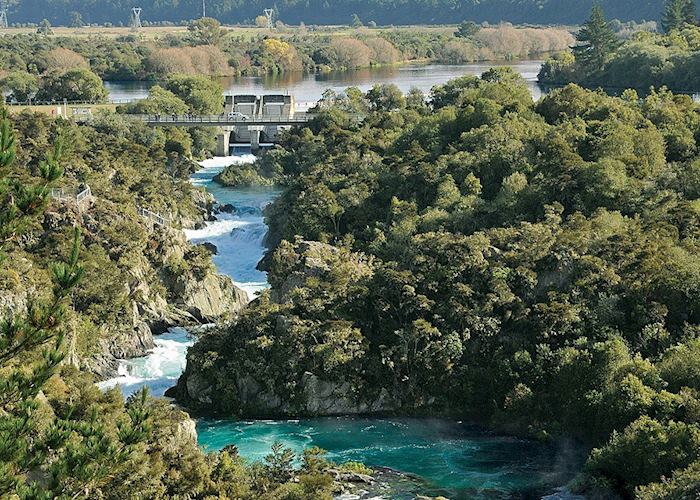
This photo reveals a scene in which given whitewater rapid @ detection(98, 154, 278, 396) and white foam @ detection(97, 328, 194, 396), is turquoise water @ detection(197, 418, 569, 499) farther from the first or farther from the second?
whitewater rapid @ detection(98, 154, 278, 396)

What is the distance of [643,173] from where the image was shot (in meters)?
43.4

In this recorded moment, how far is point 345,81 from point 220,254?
6016 cm

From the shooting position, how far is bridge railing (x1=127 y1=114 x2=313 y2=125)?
72.9 metres

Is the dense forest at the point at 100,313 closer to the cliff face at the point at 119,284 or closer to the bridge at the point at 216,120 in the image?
the cliff face at the point at 119,284

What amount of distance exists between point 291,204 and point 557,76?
46.4 m

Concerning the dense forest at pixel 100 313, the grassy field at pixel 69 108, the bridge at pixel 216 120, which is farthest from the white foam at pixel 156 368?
A: the grassy field at pixel 69 108

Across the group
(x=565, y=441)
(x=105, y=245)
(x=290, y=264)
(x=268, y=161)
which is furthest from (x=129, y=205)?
(x=565, y=441)

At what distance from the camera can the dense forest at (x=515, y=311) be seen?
28.9 metres

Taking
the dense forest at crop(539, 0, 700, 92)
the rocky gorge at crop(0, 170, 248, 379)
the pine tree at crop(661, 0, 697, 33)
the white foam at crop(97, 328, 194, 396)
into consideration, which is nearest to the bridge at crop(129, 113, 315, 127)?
the dense forest at crop(539, 0, 700, 92)

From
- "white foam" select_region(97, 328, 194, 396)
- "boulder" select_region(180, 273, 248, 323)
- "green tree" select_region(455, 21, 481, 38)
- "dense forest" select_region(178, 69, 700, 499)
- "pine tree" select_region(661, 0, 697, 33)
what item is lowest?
"white foam" select_region(97, 328, 194, 396)

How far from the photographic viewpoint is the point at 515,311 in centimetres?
3403

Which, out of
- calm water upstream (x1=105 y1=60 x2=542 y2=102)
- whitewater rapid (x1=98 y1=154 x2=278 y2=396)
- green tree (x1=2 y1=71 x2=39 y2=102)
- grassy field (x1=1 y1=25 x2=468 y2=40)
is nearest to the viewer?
whitewater rapid (x1=98 y1=154 x2=278 y2=396)

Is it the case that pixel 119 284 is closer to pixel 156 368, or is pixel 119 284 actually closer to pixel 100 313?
pixel 100 313

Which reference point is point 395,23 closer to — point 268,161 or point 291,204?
point 268,161
